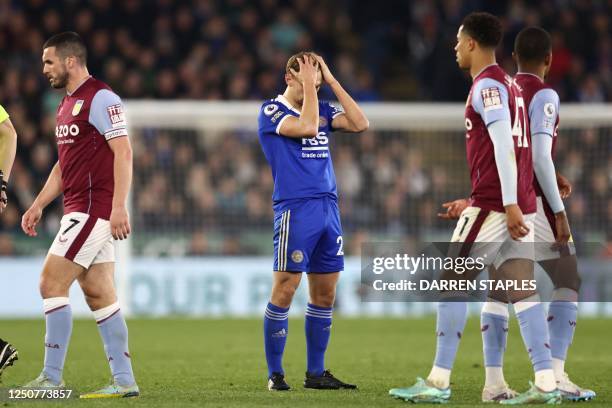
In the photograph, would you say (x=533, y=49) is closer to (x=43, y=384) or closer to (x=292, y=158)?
(x=292, y=158)

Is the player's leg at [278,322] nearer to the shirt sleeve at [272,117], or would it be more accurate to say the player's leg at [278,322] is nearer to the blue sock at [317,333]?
the blue sock at [317,333]

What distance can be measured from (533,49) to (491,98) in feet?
2.59

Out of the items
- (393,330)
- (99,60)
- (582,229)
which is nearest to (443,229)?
(582,229)

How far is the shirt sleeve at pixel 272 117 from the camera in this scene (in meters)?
7.80

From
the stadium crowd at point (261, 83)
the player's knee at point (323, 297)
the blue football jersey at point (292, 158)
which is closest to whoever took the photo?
the blue football jersey at point (292, 158)

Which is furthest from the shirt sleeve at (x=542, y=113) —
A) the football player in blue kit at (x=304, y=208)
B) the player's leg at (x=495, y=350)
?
the football player in blue kit at (x=304, y=208)

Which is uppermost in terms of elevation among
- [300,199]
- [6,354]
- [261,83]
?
[261,83]

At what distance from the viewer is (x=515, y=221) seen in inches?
259

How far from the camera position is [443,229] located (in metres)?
16.4

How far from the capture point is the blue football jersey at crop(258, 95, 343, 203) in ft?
25.7

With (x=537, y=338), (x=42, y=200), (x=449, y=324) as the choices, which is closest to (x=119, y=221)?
(x=42, y=200)

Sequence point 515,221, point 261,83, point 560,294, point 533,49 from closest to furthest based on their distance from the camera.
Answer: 1. point 515,221
2. point 533,49
3. point 560,294
4. point 261,83

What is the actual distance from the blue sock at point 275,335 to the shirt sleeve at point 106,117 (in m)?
1.59

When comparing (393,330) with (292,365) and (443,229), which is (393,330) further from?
(292,365)
